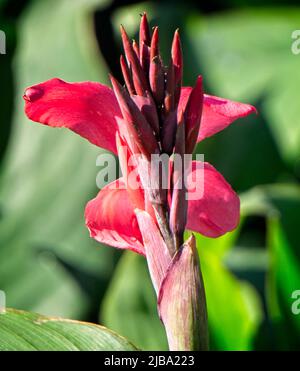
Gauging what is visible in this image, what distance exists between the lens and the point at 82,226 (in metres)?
1.62

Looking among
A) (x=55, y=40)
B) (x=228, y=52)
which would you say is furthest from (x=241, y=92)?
(x=55, y=40)

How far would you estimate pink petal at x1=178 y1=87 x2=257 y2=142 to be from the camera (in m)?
0.58

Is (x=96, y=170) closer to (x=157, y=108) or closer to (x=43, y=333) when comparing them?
(x=43, y=333)

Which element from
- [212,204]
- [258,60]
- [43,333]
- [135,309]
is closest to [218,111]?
[212,204]

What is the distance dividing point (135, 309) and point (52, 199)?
440mm

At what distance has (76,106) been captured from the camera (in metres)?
0.58

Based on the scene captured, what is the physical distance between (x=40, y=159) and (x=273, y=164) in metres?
0.55

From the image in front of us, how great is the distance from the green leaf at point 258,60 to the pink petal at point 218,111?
1238 mm

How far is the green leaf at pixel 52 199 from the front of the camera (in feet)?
5.23

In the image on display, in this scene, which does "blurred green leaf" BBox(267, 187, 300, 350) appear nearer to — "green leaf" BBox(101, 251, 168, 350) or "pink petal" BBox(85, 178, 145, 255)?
"green leaf" BBox(101, 251, 168, 350)

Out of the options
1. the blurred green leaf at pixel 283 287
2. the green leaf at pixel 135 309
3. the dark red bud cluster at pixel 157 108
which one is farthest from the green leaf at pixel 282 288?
the dark red bud cluster at pixel 157 108

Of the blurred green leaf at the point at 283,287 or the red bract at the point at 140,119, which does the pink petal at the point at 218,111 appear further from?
the blurred green leaf at the point at 283,287
